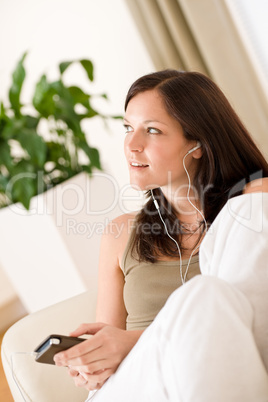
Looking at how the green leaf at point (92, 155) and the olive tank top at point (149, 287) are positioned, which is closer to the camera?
the olive tank top at point (149, 287)

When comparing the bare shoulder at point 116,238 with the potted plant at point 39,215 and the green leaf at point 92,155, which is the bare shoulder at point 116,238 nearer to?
the potted plant at point 39,215

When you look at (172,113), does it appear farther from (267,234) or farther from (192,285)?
(192,285)

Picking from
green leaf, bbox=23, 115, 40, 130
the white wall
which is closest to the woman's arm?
green leaf, bbox=23, 115, 40, 130

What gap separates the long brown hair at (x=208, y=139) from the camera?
58.4 inches

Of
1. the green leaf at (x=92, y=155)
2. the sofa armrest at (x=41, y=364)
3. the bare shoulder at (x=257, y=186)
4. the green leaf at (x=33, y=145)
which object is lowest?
the sofa armrest at (x=41, y=364)

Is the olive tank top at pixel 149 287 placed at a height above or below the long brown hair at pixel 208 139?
below

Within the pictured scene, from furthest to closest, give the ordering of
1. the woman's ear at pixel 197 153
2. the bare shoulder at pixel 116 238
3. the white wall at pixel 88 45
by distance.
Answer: the white wall at pixel 88 45, the bare shoulder at pixel 116 238, the woman's ear at pixel 197 153

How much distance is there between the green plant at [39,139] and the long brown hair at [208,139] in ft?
3.00

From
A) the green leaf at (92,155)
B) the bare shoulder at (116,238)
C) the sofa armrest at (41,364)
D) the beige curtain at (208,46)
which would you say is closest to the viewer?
the sofa armrest at (41,364)

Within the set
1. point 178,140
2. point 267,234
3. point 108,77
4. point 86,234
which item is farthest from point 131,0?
point 267,234

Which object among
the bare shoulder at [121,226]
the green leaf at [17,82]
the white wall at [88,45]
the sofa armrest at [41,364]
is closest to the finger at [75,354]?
the sofa armrest at [41,364]

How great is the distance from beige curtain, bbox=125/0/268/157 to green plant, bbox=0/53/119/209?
1.27 feet

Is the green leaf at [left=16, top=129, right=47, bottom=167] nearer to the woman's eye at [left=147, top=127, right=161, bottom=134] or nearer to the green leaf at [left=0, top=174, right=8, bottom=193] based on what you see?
the green leaf at [left=0, top=174, right=8, bottom=193]

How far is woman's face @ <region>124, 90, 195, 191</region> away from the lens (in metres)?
1.49
